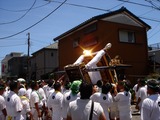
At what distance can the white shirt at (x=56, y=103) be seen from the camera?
306 inches

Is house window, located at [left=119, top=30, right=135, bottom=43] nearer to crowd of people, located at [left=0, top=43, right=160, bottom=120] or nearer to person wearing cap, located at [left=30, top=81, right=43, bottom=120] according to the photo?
crowd of people, located at [left=0, top=43, right=160, bottom=120]

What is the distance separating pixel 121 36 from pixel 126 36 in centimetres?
64

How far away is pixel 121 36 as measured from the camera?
2175cm

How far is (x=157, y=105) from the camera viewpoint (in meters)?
4.57

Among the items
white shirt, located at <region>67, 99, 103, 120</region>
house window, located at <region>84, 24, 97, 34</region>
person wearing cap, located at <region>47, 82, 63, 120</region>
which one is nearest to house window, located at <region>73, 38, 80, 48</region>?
house window, located at <region>84, 24, 97, 34</region>

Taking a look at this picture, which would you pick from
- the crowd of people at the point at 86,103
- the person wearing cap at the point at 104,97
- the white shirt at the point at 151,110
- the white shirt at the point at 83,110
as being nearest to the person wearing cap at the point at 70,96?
the crowd of people at the point at 86,103

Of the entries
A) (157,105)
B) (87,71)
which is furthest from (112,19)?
(157,105)

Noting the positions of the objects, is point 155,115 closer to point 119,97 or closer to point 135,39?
point 119,97

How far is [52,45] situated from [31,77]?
305 inches

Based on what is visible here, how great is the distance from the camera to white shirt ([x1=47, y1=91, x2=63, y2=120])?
25.5ft

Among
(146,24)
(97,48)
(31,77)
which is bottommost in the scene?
(31,77)

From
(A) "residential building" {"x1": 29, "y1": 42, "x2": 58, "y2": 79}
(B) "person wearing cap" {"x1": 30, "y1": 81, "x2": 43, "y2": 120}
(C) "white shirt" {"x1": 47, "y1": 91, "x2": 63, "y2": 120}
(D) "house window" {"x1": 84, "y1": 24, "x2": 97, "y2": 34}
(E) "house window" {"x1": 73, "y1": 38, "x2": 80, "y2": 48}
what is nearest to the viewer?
(C) "white shirt" {"x1": 47, "y1": 91, "x2": 63, "y2": 120}

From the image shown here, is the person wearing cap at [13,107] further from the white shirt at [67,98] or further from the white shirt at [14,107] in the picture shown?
the white shirt at [67,98]

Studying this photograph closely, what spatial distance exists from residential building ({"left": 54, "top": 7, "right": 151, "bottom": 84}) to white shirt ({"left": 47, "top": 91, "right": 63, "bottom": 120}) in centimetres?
1283
